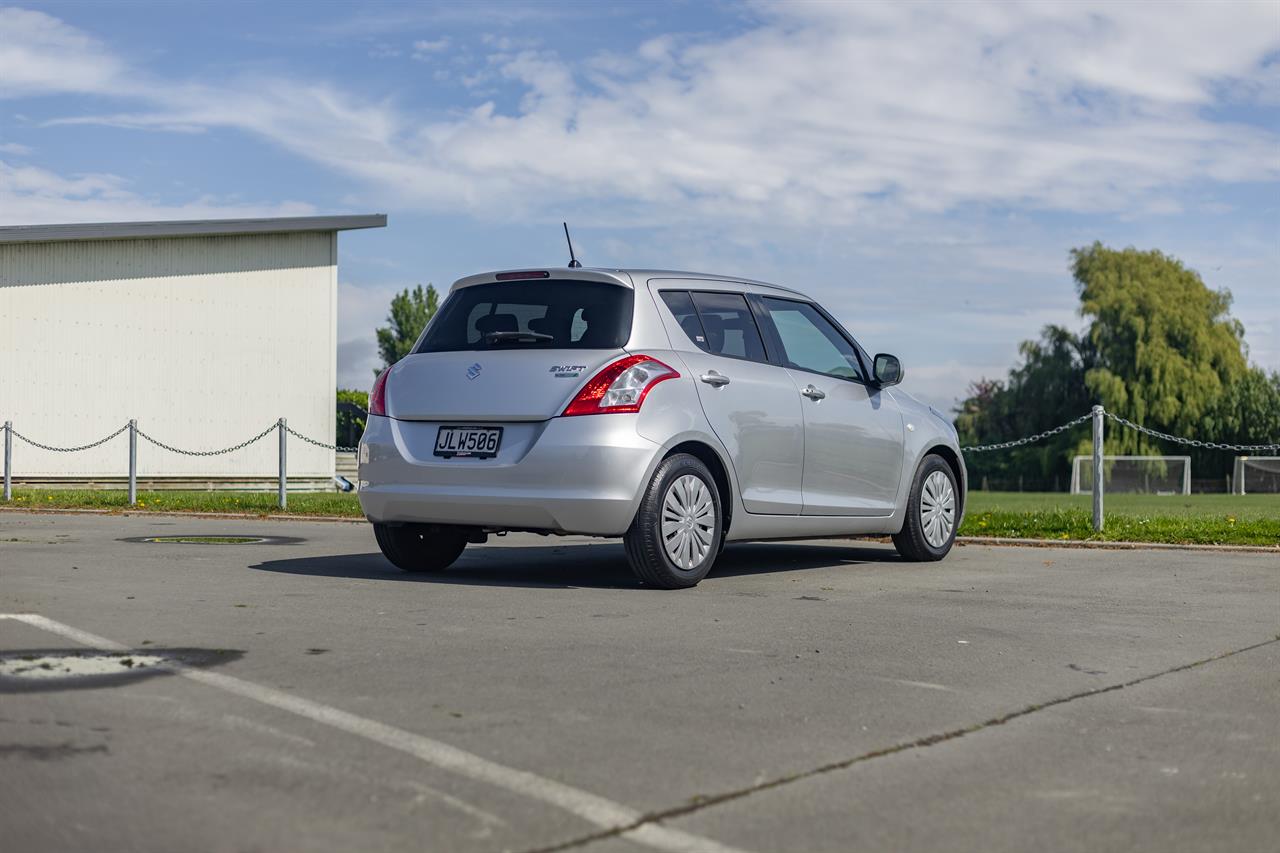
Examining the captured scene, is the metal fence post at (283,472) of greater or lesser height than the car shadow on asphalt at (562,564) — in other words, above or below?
above

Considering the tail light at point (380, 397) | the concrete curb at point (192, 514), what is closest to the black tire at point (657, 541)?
the tail light at point (380, 397)

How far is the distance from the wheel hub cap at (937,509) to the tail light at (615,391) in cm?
316

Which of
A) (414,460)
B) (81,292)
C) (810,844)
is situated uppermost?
(81,292)

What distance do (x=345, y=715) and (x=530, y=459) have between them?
150 inches

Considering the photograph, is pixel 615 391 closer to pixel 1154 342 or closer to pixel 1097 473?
pixel 1097 473

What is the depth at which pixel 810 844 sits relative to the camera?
10.9 ft

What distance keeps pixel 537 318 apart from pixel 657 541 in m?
1.52

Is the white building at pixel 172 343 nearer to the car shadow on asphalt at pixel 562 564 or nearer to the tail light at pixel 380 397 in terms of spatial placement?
the car shadow on asphalt at pixel 562 564

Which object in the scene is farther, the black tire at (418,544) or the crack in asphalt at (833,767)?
the black tire at (418,544)

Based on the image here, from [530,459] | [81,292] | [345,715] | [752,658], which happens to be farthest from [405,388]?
[81,292]

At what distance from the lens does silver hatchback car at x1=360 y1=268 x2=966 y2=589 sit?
8180 millimetres

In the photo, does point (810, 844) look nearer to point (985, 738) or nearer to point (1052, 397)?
point (985, 738)

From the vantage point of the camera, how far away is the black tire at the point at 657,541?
26.9 feet

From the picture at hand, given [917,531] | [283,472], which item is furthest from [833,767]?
[283,472]
